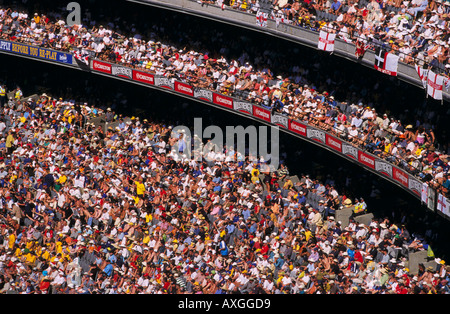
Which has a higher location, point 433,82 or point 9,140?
point 433,82

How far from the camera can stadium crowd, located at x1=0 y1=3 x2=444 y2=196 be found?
36.7 metres

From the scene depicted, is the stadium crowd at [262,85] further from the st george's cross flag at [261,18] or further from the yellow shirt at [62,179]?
the yellow shirt at [62,179]

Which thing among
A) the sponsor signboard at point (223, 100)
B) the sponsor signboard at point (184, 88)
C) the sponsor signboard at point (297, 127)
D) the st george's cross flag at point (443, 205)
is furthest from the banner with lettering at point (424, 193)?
the sponsor signboard at point (184, 88)

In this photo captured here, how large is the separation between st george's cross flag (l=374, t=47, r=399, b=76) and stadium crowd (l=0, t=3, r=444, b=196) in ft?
6.72

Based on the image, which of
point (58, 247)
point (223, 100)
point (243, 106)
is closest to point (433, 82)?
point (243, 106)

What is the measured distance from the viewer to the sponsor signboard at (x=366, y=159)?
3706 cm

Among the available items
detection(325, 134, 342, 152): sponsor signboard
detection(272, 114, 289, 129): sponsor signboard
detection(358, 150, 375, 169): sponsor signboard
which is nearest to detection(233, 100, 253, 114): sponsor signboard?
detection(272, 114, 289, 129): sponsor signboard

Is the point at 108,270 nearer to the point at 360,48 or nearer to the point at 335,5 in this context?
the point at 360,48

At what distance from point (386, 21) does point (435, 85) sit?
5.55 metres

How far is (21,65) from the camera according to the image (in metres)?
50.1

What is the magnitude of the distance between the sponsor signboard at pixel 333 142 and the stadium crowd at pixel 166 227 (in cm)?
176

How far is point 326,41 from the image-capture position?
39.6 m
